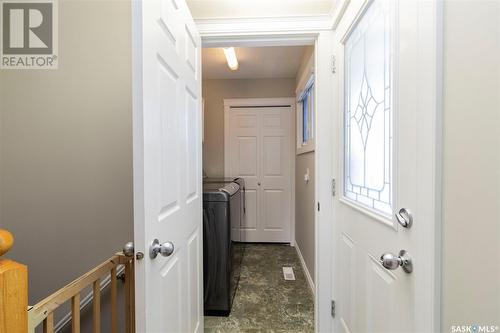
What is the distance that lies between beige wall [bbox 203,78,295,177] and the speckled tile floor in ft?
4.84

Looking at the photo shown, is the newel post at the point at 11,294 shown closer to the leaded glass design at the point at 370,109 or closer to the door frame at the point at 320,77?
the leaded glass design at the point at 370,109

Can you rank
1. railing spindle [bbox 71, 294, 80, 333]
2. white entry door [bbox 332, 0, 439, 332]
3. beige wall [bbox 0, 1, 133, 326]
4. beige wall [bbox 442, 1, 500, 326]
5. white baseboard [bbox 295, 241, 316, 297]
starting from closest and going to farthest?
beige wall [bbox 442, 1, 500, 326], white entry door [bbox 332, 0, 439, 332], railing spindle [bbox 71, 294, 80, 333], beige wall [bbox 0, 1, 133, 326], white baseboard [bbox 295, 241, 316, 297]

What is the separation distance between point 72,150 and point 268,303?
1.88 meters

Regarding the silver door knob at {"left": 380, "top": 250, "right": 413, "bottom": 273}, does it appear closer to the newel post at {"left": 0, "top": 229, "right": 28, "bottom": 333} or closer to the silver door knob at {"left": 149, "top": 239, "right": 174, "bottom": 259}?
the silver door knob at {"left": 149, "top": 239, "right": 174, "bottom": 259}

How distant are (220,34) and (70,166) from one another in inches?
47.6

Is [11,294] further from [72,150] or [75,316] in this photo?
[72,150]

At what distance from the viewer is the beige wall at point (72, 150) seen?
140 cm

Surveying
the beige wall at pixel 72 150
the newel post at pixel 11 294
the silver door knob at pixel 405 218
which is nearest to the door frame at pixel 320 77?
the beige wall at pixel 72 150

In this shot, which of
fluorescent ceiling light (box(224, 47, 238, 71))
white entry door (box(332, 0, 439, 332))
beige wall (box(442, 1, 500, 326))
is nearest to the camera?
beige wall (box(442, 1, 500, 326))

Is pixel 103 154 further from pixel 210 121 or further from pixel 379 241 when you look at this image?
pixel 210 121

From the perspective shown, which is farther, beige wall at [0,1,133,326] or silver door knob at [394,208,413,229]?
beige wall at [0,1,133,326]

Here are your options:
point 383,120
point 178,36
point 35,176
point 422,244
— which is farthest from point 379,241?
point 35,176

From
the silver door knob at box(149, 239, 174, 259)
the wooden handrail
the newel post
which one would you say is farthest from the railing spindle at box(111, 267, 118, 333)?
the newel post

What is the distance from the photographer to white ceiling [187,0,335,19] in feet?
4.68
